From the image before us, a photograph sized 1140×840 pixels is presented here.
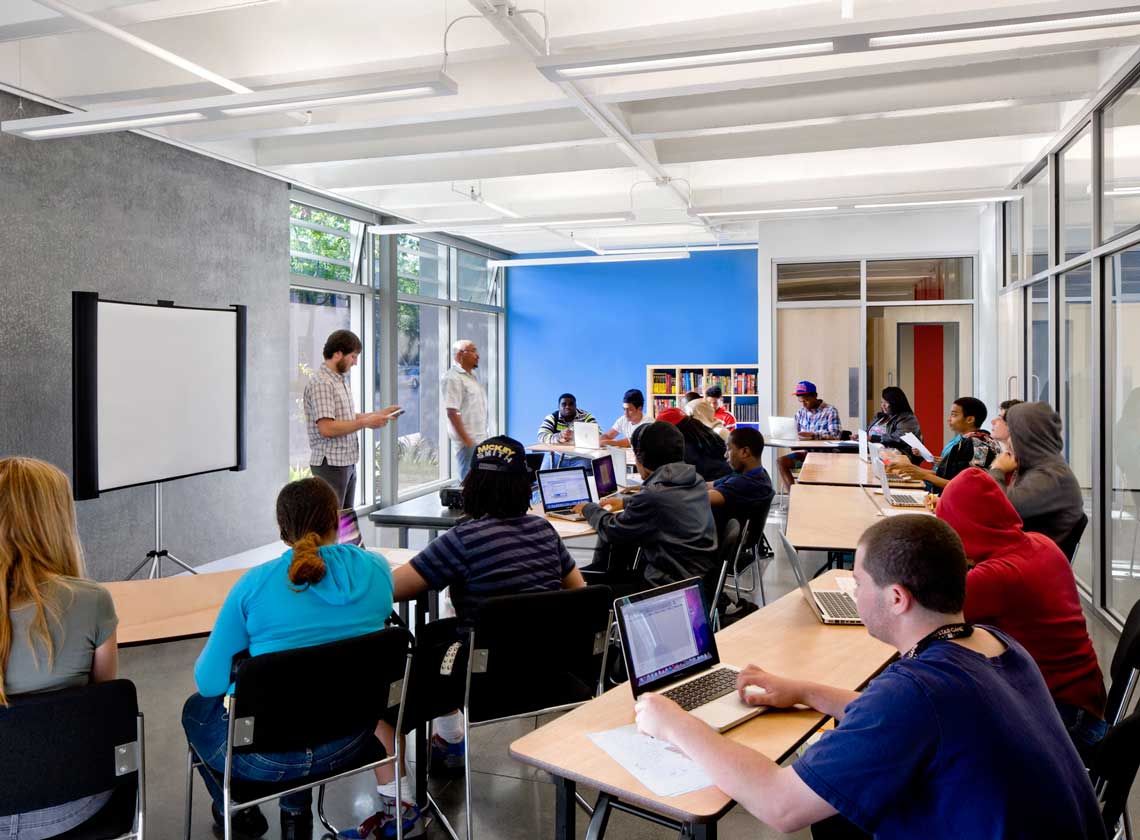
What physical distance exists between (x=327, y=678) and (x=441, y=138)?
4878 millimetres

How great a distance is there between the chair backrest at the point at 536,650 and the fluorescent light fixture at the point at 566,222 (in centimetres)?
567

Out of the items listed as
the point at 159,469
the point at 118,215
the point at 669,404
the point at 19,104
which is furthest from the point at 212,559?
the point at 669,404

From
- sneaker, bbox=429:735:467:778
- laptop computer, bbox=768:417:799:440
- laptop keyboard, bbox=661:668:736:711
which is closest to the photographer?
laptop keyboard, bbox=661:668:736:711

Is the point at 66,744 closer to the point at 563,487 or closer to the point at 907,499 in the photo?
the point at 563,487

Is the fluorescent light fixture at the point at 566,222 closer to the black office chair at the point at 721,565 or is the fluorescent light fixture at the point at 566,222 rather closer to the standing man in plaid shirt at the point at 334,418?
the standing man in plaid shirt at the point at 334,418

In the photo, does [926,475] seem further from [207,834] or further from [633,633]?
[207,834]

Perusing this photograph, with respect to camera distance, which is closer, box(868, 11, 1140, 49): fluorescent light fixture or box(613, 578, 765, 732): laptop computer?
box(613, 578, 765, 732): laptop computer

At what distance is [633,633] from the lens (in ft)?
6.54

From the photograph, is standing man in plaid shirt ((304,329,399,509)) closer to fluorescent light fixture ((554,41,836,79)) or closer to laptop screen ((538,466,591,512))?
laptop screen ((538,466,591,512))

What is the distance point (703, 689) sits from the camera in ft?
6.76

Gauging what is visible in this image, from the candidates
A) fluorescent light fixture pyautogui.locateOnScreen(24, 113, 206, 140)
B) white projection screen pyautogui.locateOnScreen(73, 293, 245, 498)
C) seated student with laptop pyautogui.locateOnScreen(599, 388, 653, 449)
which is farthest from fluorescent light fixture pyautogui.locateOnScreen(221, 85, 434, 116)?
seated student with laptop pyautogui.locateOnScreen(599, 388, 653, 449)

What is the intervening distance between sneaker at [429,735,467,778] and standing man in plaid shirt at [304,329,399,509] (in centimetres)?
265

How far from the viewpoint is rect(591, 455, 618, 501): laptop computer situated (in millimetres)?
5273

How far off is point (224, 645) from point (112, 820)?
46 cm
